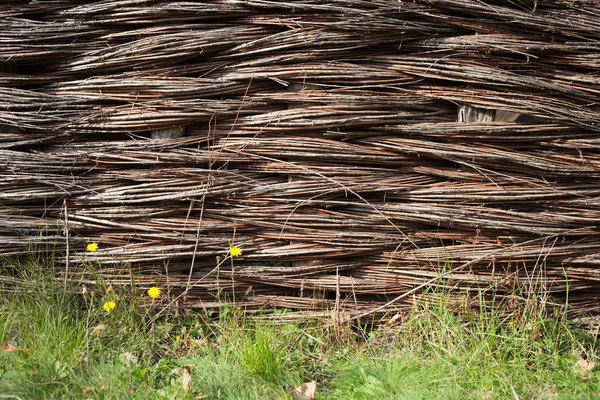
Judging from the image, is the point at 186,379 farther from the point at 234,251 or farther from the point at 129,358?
the point at 234,251

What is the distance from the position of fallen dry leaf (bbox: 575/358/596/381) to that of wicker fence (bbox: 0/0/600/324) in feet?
1.34

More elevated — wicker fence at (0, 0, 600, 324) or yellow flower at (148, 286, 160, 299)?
wicker fence at (0, 0, 600, 324)

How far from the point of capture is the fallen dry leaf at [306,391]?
2.53 metres

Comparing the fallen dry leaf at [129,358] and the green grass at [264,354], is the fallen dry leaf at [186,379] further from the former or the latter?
the fallen dry leaf at [129,358]

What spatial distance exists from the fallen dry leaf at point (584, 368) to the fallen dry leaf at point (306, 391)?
1197 millimetres

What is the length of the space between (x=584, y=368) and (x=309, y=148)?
1.67 m

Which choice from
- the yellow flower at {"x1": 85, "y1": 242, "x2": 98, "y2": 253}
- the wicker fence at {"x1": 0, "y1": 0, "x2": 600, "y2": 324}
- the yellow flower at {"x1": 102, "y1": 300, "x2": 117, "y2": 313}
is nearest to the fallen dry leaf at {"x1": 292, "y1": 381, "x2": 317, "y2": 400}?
the wicker fence at {"x1": 0, "y1": 0, "x2": 600, "y2": 324}

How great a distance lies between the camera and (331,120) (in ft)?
9.89

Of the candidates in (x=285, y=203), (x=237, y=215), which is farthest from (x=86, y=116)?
(x=285, y=203)

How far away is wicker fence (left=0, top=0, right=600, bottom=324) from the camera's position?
9.82 feet

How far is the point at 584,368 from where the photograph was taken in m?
2.69

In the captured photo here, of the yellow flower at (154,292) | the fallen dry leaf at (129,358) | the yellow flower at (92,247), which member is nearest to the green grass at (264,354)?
the fallen dry leaf at (129,358)

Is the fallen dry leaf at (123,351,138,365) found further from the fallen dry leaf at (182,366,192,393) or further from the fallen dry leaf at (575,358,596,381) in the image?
the fallen dry leaf at (575,358,596,381)

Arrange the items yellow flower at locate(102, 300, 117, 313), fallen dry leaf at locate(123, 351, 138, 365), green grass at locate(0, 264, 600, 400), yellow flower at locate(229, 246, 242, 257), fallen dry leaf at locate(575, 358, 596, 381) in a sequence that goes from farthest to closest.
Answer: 1. yellow flower at locate(229, 246, 242, 257)
2. yellow flower at locate(102, 300, 117, 313)
3. fallen dry leaf at locate(123, 351, 138, 365)
4. fallen dry leaf at locate(575, 358, 596, 381)
5. green grass at locate(0, 264, 600, 400)
